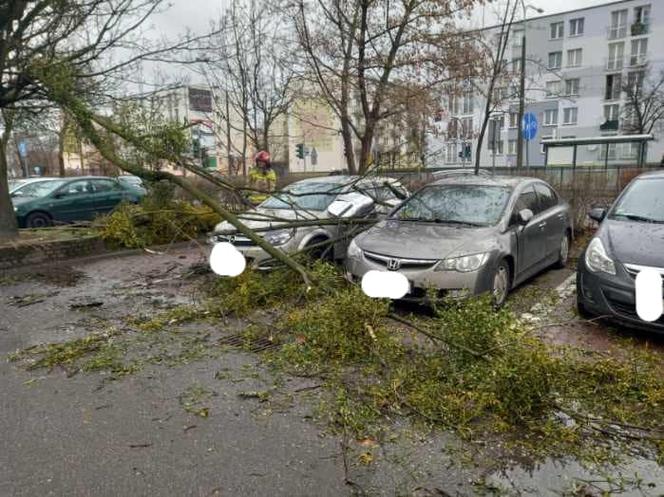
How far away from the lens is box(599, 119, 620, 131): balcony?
152ft

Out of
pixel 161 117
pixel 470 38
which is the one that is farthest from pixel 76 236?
pixel 470 38

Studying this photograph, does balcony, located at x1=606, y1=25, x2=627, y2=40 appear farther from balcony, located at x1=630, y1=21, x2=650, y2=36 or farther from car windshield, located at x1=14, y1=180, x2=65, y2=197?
car windshield, located at x1=14, y1=180, x2=65, y2=197

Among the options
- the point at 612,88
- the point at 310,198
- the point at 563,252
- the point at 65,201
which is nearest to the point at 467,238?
the point at 563,252

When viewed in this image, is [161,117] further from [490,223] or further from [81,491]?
[81,491]

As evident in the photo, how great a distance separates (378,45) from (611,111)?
156ft

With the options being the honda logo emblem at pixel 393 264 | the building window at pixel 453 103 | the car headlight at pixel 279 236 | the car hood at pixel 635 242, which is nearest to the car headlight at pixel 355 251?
the honda logo emblem at pixel 393 264

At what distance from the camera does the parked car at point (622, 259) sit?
4352mm

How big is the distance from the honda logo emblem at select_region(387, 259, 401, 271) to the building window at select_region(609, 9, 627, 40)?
54857 mm

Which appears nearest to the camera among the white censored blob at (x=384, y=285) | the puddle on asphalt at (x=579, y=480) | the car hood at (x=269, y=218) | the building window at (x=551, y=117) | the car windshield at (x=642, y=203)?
the puddle on asphalt at (x=579, y=480)

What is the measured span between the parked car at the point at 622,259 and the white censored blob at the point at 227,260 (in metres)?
3.71

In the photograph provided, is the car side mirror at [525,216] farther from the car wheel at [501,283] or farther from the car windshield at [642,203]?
the car windshield at [642,203]

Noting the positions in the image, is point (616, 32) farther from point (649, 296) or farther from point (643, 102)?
point (649, 296)

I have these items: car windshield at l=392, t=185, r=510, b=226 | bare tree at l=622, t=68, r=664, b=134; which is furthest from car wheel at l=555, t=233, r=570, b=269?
bare tree at l=622, t=68, r=664, b=134

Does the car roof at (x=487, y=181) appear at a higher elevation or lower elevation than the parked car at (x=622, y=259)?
higher
